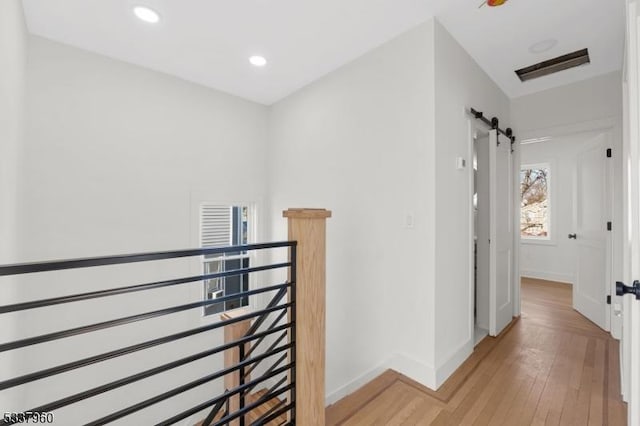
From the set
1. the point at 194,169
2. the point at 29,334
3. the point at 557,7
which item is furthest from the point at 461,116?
the point at 29,334

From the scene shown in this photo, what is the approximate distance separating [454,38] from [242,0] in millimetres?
1741

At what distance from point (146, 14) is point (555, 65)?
379cm

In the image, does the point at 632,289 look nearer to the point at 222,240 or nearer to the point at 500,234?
the point at 500,234

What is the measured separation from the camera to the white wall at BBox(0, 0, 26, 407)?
5.78 feet

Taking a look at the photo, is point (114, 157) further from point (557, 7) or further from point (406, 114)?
point (557, 7)

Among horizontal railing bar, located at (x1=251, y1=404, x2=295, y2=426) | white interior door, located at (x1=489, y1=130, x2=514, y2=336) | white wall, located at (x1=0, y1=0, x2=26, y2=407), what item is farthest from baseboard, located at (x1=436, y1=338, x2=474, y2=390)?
white wall, located at (x1=0, y1=0, x2=26, y2=407)

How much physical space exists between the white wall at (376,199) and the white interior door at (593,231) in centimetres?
248

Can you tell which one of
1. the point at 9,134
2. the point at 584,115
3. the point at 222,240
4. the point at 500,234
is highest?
A: the point at 584,115

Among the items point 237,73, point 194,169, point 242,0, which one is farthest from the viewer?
point 194,169

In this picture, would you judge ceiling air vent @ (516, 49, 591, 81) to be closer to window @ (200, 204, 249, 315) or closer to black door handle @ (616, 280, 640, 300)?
black door handle @ (616, 280, 640, 300)

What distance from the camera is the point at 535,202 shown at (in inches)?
237

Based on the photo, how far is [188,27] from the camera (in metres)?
2.44

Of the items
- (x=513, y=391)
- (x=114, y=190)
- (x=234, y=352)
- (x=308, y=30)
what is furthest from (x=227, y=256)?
(x=513, y=391)

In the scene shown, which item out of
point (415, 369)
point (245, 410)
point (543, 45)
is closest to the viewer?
point (245, 410)
